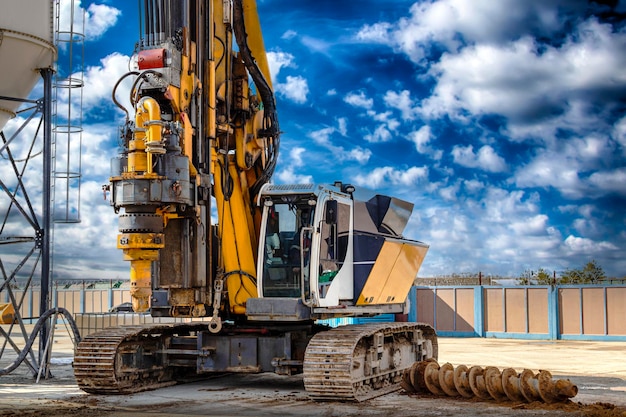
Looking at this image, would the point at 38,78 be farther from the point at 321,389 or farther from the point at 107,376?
the point at 321,389

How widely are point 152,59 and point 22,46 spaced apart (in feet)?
19.2

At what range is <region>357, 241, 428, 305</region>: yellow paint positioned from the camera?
13.5 metres

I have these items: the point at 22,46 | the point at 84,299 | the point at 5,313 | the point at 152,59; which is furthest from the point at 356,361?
the point at 84,299

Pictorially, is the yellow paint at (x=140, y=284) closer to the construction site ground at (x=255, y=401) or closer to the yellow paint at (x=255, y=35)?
the construction site ground at (x=255, y=401)

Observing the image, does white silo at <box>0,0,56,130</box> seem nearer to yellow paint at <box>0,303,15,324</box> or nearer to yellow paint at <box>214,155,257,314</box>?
yellow paint at <box>214,155,257,314</box>

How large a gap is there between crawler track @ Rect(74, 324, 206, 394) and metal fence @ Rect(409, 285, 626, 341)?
18.3 metres

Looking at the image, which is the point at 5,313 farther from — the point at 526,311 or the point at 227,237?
the point at 227,237

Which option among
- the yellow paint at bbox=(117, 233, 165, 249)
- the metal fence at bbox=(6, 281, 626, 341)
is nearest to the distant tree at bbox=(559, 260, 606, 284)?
the metal fence at bbox=(6, 281, 626, 341)

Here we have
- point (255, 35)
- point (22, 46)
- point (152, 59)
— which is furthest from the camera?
point (22, 46)

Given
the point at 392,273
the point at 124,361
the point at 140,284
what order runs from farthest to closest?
the point at 392,273 < the point at 124,361 < the point at 140,284

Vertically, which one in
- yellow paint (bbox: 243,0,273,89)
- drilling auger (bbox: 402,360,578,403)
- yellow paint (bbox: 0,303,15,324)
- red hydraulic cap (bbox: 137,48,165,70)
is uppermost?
yellow paint (bbox: 243,0,273,89)

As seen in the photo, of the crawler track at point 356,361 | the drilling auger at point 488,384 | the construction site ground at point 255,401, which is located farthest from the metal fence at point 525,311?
the drilling auger at point 488,384

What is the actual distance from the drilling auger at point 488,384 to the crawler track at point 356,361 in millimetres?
548

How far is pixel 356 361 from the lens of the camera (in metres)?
12.1
